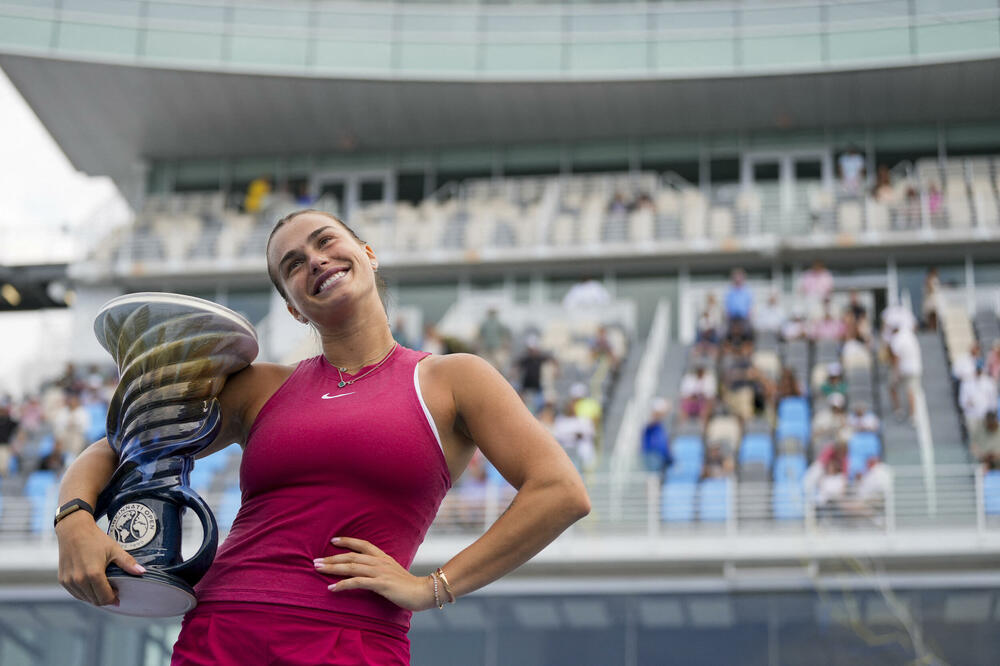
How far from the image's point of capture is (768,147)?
60.2ft

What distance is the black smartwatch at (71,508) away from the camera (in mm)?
1684

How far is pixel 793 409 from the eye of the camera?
37.4ft

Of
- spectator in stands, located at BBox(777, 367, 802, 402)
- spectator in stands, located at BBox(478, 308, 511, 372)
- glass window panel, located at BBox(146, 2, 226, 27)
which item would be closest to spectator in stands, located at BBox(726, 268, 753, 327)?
spectator in stands, located at BBox(777, 367, 802, 402)

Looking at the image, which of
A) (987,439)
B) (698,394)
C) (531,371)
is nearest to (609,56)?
(531,371)

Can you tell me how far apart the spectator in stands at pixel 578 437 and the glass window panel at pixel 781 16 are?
27.4 ft

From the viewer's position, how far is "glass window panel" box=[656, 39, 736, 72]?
17609 mm

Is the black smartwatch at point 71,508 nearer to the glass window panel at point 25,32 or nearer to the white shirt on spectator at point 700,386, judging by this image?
the white shirt on spectator at point 700,386

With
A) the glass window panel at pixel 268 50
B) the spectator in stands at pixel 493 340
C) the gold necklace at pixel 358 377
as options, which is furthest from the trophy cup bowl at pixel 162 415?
the glass window panel at pixel 268 50

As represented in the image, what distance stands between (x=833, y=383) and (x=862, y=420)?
74 cm

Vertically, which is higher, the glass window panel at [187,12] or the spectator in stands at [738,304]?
the glass window panel at [187,12]

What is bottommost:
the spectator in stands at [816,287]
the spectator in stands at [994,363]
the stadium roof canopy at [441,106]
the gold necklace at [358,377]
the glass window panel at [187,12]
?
the gold necklace at [358,377]

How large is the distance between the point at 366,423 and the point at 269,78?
1718 centimetres

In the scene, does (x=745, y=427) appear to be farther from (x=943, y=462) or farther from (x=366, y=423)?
(x=366, y=423)

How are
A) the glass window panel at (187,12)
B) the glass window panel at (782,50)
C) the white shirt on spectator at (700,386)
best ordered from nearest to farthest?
the white shirt on spectator at (700,386) → the glass window panel at (782,50) → the glass window panel at (187,12)
